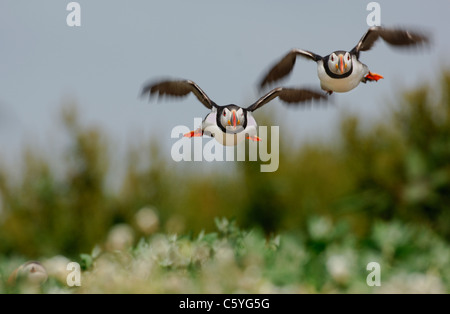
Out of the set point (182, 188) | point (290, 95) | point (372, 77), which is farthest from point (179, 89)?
point (182, 188)

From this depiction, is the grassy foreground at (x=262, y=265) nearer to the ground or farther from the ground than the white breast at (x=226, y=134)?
nearer to the ground

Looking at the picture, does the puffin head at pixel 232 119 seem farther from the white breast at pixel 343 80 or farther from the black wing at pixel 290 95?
the white breast at pixel 343 80

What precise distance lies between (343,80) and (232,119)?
1.49ft

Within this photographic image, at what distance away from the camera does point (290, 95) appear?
2018 mm

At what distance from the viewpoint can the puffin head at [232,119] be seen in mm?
1953

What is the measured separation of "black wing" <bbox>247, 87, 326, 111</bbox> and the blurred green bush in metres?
9.30

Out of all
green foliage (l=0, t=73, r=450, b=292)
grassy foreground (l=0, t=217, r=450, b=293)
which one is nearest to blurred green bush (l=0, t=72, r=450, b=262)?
green foliage (l=0, t=73, r=450, b=292)

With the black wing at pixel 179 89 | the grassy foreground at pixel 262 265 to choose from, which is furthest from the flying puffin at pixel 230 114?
the grassy foreground at pixel 262 265

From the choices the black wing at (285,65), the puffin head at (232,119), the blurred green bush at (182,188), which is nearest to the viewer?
the puffin head at (232,119)

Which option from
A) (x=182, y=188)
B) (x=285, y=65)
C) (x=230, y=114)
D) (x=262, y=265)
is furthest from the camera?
(x=182, y=188)

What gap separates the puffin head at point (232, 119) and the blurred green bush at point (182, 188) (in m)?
9.35

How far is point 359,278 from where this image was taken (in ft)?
7.25

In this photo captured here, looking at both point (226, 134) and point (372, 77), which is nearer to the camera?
point (226, 134)

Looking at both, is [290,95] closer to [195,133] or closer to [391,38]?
[195,133]
